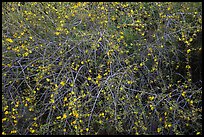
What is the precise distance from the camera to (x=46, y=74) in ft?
8.50

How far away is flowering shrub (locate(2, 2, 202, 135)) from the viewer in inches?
91.6

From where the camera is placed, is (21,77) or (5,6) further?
(5,6)

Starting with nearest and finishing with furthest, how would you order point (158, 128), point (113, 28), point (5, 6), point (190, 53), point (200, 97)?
point (158, 128) → point (200, 97) → point (190, 53) → point (113, 28) → point (5, 6)

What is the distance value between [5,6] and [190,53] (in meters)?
2.10

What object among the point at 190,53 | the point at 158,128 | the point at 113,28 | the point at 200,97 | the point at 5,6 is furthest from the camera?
the point at 5,6

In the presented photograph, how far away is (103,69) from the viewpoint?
2.62 meters

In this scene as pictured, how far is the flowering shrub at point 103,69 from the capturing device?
2.33 metres

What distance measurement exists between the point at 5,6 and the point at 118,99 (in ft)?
5.79

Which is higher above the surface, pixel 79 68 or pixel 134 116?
pixel 79 68

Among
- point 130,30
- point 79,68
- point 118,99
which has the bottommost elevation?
point 118,99

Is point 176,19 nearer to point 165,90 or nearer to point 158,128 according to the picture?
point 165,90

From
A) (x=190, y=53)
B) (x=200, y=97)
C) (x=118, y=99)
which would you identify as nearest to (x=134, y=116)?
(x=118, y=99)

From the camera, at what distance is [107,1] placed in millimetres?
2953

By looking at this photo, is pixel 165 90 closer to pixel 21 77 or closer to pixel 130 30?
pixel 130 30
